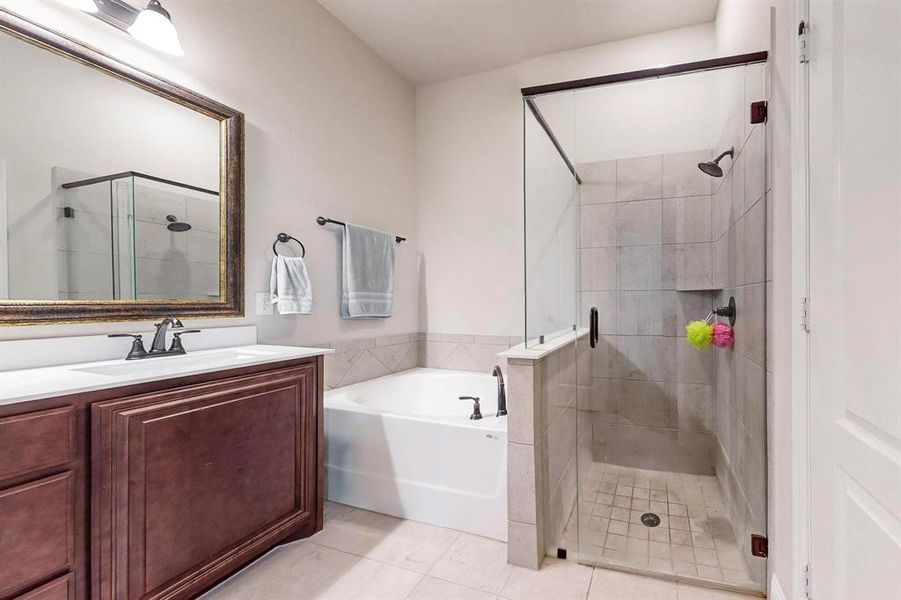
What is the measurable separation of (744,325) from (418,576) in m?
1.64

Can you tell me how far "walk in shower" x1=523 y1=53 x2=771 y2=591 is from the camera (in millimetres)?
1845

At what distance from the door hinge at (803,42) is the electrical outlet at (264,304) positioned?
226 cm

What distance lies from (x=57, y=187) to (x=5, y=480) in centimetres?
101

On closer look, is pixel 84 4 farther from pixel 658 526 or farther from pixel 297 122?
pixel 658 526

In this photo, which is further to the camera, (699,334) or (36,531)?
(699,334)

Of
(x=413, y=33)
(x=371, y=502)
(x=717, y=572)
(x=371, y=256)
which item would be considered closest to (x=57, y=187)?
(x=371, y=256)

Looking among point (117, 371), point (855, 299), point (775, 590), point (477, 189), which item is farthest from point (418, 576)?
point (477, 189)

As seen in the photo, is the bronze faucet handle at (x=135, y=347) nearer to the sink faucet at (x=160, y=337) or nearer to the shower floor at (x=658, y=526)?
the sink faucet at (x=160, y=337)

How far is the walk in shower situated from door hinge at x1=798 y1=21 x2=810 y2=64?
1.78ft

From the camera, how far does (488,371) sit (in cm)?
334

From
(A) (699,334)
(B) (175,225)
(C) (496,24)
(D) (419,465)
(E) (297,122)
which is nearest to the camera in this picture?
(B) (175,225)

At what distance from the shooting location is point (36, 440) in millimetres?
1108

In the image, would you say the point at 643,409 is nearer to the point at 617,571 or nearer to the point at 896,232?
the point at 617,571

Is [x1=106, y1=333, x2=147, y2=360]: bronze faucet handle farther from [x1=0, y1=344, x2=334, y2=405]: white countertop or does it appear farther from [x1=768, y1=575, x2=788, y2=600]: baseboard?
[x1=768, y1=575, x2=788, y2=600]: baseboard
